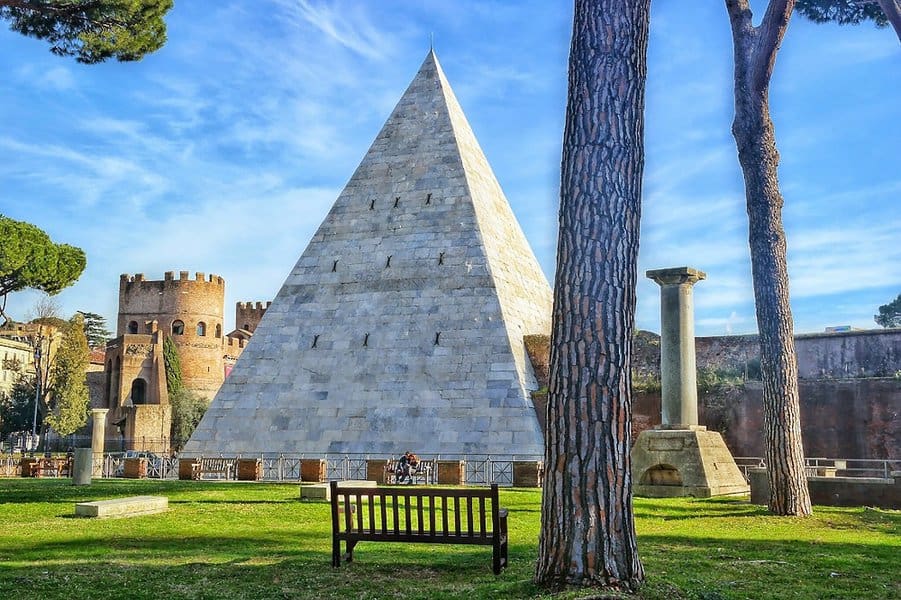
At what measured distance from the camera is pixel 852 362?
822 inches

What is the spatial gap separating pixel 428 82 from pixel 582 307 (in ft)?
58.2

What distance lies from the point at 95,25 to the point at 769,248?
9608 mm

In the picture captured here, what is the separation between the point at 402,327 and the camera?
61.8 ft

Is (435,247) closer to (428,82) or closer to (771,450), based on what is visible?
(428,82)

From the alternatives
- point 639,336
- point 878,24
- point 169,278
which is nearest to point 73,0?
point 878,24

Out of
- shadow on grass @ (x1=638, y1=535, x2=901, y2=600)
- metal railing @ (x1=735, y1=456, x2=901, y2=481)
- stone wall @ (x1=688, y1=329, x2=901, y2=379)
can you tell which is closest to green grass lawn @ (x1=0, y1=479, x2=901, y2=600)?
shadow on grass @ (x1=638, y1=535, x2=901, y2=600)

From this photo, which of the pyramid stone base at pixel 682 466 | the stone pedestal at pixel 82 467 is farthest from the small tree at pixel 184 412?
the pyramid stone base at pixel 682 466

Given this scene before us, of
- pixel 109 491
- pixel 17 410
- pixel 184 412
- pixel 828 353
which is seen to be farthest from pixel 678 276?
pixel 17 410

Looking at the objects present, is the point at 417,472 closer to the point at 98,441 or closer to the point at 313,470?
the point at 313,470

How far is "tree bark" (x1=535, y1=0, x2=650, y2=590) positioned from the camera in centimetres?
480

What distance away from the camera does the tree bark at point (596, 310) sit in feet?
15.7

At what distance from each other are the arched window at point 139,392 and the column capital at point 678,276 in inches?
1328

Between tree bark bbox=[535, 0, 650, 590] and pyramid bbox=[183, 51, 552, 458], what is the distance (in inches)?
464

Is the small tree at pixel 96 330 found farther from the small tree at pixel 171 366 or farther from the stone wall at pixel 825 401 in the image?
the stone wall at pixel 825 401
